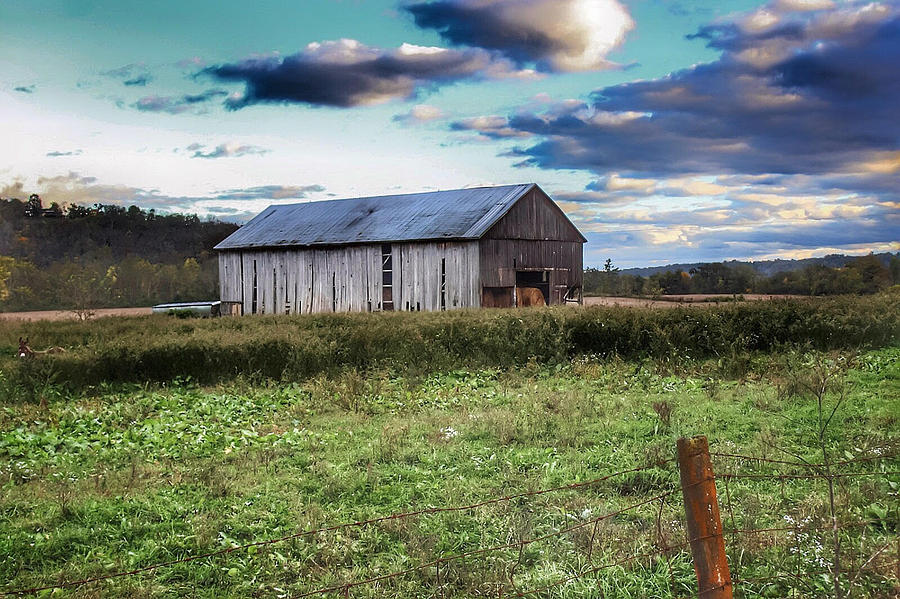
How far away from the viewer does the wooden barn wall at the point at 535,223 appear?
30.6 metres

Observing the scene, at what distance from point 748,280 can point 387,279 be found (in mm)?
25193

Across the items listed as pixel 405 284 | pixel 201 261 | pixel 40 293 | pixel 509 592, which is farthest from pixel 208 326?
pixel 201 261

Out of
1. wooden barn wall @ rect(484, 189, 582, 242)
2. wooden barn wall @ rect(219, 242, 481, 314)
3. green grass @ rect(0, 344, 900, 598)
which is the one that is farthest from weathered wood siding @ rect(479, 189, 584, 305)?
green grass @ rect(0, 344, 900, 598)

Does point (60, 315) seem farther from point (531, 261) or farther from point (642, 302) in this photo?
point (642, 302)

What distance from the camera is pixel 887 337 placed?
16.1 metres

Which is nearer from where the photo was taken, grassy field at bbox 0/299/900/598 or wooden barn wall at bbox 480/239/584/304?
grassy field at bbox 0/299/900/598

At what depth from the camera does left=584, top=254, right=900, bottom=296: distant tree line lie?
3284 centimetres

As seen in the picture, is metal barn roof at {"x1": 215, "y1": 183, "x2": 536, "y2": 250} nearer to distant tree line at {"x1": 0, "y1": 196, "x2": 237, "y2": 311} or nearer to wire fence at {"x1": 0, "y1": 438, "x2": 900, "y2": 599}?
distant tree line at {"x1": 0, "y1": 196, "x2": 237, "y2": 311}

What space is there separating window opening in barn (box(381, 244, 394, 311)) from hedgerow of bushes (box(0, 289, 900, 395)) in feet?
44.8

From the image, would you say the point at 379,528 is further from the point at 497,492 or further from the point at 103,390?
the point at 103,390

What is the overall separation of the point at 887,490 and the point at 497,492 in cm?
373

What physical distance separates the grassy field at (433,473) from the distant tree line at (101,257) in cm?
3879

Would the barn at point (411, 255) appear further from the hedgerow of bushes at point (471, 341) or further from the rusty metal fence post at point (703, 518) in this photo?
the rusty metal fence post at point (703, 518)

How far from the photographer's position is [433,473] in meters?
7.86
